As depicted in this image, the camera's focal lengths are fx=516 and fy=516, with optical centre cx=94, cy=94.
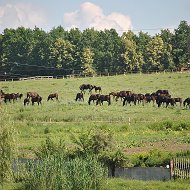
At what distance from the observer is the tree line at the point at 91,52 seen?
112062mm

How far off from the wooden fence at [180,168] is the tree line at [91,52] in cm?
8036

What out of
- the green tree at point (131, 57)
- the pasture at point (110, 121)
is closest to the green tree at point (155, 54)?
the green tree at point (131, 57)

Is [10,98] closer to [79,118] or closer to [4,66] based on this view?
[79,118]

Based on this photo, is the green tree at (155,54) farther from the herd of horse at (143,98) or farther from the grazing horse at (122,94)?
the herd of horse at (143,98)

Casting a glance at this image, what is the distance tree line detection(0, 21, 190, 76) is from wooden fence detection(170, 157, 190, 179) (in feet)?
264

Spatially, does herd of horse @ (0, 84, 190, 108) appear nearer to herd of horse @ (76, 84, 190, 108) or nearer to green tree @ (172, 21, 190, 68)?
herd of horse @ (76, 84, 190, 108)

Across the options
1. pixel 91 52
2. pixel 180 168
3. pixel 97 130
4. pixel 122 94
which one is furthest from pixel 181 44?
pixel 180 168

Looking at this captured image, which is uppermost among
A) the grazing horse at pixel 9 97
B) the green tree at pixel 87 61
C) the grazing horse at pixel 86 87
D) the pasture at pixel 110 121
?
the green tree at pixel 87 61

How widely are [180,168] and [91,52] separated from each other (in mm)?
91050

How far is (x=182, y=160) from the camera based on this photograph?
1109 inches

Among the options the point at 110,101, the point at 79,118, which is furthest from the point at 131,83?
the point at 79,118

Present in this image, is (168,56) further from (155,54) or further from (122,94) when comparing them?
(122,94)

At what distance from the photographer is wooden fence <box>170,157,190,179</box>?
A: 28.0 metres

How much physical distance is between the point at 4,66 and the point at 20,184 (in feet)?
A: 319
